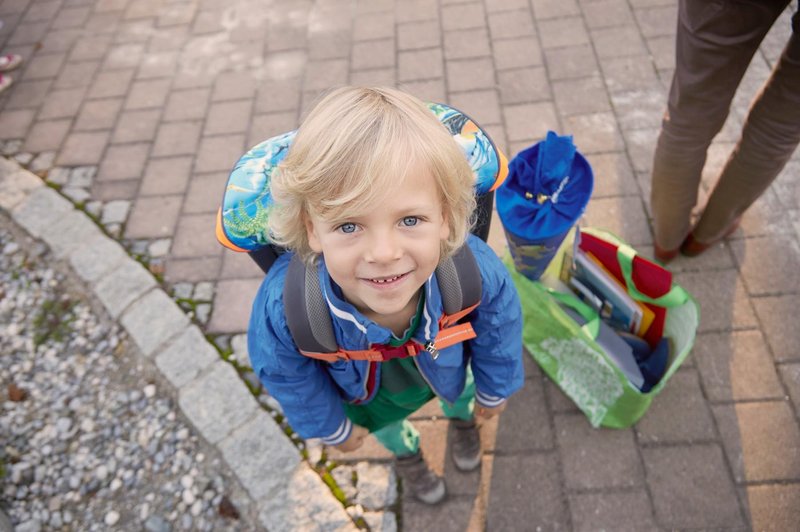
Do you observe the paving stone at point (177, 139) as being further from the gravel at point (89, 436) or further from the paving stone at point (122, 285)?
the gravel at point (89, 436)

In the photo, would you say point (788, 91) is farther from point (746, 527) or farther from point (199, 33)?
point (199, 33)

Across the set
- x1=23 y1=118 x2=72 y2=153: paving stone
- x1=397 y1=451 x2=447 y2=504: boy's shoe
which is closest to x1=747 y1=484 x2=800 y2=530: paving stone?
x1=397 y1=451 x2=447 y2=504: boy's shoe

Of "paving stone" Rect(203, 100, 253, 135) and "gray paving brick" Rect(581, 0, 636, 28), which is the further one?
"gray paving brick" Rect(581, 0, 636, 28)

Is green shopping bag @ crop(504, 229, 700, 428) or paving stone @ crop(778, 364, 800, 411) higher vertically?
green shopping bag @ crop(504, 229, 700, 428)

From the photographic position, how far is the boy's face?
1.13 metres

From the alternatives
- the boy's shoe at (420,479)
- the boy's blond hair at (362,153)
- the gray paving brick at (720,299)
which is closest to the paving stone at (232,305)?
the boy's shoe at (420,479)

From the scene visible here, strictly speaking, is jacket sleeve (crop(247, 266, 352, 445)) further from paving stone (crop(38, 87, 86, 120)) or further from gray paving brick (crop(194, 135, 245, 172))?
paving stone (crop(38, 87, 86, 120))

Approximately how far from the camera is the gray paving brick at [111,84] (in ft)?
12.5

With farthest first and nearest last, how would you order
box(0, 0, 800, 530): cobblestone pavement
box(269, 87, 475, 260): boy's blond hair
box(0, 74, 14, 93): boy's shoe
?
box(0, 74, 14, 93): boy's shoe
box(0, 0, 800, 530): cobblestone pavement
box(269, 87, 475, 260): boy's blond hair

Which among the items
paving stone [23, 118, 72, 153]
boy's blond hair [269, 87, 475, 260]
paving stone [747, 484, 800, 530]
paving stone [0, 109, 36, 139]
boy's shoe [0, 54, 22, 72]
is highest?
boy's blond hair [269, 87, 475, 260]

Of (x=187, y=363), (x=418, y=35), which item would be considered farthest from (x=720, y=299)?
(x=418, y=35)

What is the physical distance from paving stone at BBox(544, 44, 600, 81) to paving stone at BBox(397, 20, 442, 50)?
0.76 m

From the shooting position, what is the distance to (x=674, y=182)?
2.26m

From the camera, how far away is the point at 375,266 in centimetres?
118
